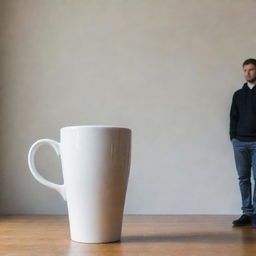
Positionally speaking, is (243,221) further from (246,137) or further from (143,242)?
(143,242)

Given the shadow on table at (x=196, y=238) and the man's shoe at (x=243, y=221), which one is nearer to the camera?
the shadow on table at (x=196, y=238)

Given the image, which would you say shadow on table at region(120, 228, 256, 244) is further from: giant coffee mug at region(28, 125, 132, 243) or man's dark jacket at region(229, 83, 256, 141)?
man's dark jacket at region(229, 83, 256, 141)

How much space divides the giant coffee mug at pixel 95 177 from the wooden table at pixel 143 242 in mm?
47

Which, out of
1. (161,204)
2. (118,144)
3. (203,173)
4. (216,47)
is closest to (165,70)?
(216,47)

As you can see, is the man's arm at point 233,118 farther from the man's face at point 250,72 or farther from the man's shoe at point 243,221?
the man's shoe at point 243,221

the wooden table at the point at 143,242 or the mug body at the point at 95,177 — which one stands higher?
the mug body at the point at 95,177

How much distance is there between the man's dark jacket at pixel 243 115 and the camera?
67.2 inches

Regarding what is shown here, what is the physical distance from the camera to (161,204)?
1.86 meters

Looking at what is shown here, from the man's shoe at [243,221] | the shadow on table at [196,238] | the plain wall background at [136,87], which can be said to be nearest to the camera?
the shadow on table at [196,238]

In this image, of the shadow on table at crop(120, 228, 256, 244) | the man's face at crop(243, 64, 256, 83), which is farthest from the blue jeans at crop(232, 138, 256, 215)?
the shadow on table at crop(120, 228, 256, 244)

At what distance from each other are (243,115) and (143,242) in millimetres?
972

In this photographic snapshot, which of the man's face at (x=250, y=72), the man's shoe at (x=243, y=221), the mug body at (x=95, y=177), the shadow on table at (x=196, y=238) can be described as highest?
the man's face at (x=250, y=72)

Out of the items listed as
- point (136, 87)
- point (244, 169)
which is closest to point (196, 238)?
point (244, 169)

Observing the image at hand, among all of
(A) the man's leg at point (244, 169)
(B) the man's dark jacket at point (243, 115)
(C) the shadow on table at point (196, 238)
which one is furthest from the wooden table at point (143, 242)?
(B) the man's dark jacket at point (243, 115)
